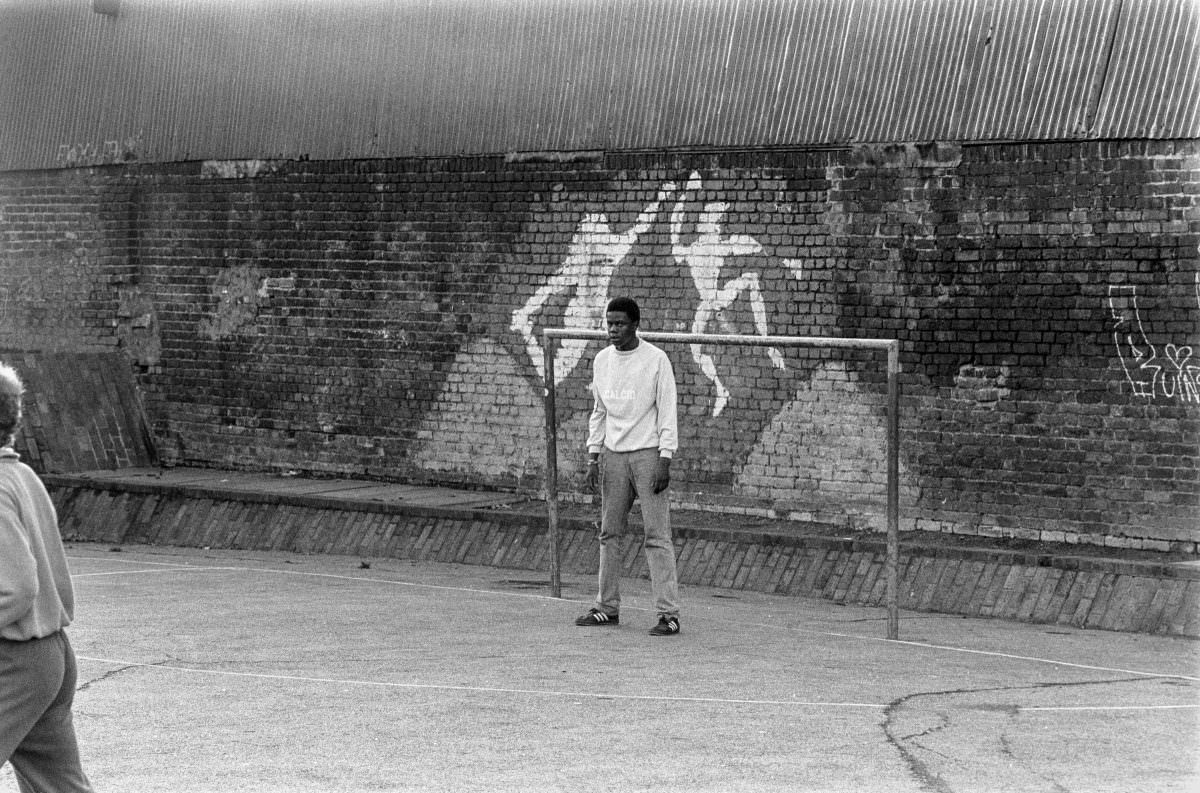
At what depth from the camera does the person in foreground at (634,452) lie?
10.6 meters

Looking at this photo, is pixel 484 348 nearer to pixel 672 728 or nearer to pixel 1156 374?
pixel 1156 374

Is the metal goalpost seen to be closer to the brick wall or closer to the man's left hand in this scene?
the man's left hand

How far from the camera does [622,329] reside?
10.7 metres

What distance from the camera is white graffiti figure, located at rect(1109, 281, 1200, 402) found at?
11.9m

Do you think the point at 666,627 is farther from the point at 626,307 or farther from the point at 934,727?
the point at 934,727

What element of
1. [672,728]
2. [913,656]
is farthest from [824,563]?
[672,728]

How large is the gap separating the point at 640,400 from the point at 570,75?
5461 mm

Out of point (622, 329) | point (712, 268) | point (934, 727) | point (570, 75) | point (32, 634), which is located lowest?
point (934, 727)

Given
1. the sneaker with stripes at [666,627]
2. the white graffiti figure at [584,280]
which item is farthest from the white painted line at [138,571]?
the sneaker with stripes at [666,627]

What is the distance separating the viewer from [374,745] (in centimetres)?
745

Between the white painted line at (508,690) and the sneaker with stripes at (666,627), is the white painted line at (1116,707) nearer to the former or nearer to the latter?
the white painted line at (508,690)

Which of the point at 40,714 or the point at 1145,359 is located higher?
the point at 1145,359

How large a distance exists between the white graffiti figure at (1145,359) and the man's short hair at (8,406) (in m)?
8.37

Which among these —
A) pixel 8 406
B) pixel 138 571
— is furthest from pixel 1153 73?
pixel 8 406
